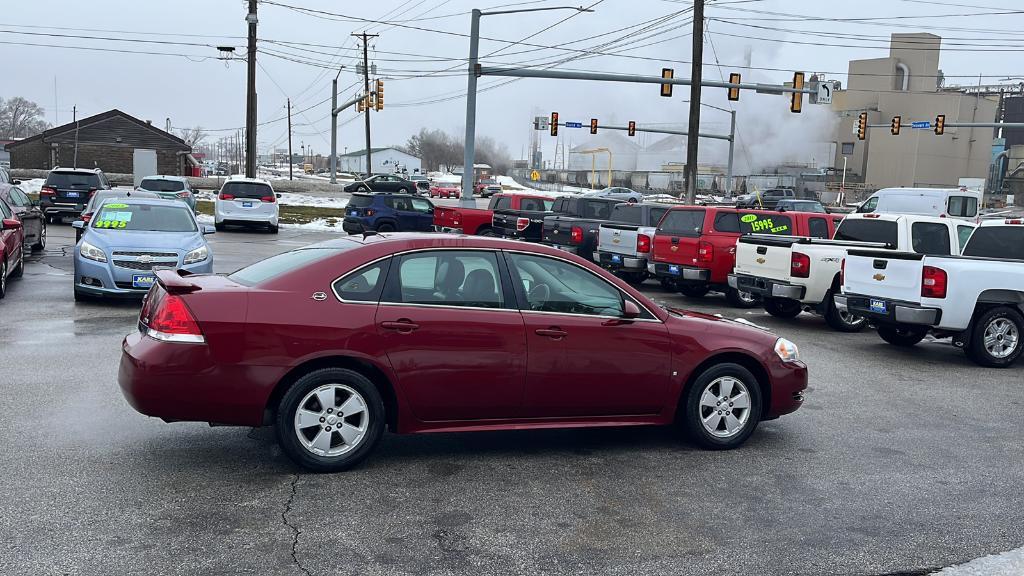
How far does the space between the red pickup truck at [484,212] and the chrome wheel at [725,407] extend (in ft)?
63.1

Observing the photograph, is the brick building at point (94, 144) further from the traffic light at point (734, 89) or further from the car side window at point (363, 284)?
the car side window at point (363, 284)

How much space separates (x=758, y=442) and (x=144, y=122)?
66966 mm

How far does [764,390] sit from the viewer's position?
22.2 feet

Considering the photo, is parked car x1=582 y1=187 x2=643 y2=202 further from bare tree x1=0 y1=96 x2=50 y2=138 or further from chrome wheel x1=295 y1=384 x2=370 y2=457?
bare tree x1=0 y1=96 x2=50 y2=138

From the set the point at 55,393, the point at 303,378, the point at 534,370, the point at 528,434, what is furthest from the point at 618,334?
the point at 55,393

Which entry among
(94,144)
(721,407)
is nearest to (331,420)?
(721,407)

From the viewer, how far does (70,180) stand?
28969 millimetres

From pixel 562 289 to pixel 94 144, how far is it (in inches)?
2629

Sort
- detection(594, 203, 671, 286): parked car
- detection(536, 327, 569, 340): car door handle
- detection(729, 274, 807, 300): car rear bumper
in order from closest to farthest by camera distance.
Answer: detection(536, 327, 569, 340): car door handle → detection(729, 274, 807, 300): car rear bumper → detection(594, 203, 671, 286): parked car

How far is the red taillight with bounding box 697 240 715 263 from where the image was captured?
15227 mm

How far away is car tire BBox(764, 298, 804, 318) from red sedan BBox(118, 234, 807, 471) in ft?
25.3

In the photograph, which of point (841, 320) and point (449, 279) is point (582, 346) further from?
point (841, 320)

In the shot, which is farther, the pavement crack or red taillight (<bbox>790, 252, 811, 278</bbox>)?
red taillight (<bbox>790, 252, 811, 278</bbox>)

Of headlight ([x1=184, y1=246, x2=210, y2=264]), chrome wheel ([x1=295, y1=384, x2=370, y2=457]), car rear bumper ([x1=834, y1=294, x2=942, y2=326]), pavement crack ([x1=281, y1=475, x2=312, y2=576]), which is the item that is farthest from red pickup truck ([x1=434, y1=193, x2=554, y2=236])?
pavement crack ([x1=281, y1=475, x2=312, y2=576])
